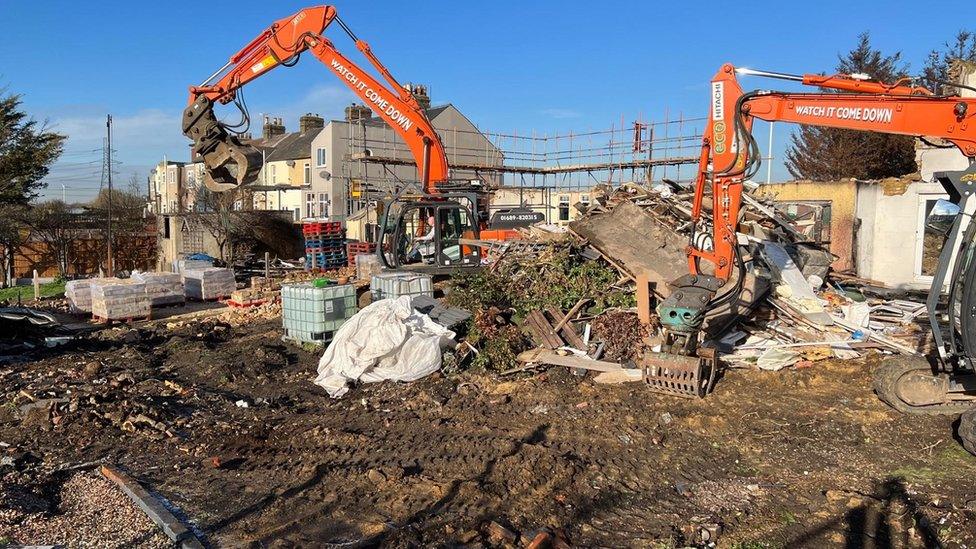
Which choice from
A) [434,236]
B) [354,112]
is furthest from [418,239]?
[354,112]

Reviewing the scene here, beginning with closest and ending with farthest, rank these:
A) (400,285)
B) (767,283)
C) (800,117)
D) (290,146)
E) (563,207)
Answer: (800,117)
(767,283)
(400,285)
(563,207)
(290,146)

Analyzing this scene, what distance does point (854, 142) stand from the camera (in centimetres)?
2002

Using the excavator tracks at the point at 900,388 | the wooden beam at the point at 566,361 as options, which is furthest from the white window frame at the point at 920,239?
the wooden beam at the point at 566,361

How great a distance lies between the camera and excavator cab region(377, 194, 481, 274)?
12609mm

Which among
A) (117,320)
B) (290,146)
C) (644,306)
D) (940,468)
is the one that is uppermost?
(290,146)

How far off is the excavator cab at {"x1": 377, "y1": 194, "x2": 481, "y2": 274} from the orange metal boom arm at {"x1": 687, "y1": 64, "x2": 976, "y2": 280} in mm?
5744

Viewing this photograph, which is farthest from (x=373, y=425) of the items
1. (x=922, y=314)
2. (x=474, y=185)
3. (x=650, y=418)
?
(x=922, y=314)

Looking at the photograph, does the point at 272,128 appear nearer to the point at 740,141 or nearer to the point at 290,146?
the point at 290,146

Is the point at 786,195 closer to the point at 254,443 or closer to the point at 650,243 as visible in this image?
the point at 650,243

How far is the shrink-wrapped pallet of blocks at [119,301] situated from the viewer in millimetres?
13586

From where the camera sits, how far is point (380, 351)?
8828 mm

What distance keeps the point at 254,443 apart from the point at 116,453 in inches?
53.1

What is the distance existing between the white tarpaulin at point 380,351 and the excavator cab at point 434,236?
338cm

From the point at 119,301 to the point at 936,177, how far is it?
558 inches
